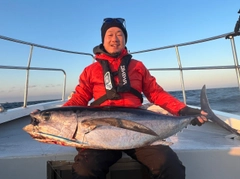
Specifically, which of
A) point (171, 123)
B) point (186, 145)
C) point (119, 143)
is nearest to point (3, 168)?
point (119, 143)

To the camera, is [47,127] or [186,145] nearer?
[47,127]

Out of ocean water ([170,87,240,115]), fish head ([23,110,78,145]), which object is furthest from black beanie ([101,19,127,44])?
ocean water ([170,87,240,115])

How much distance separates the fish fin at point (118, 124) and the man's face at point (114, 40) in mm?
1151

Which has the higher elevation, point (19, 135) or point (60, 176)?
point (19, 135)

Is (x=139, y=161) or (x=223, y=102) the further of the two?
(x=223, y=102)

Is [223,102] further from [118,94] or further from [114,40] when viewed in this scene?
[118,94]

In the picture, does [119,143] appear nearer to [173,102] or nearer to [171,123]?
[171,123]

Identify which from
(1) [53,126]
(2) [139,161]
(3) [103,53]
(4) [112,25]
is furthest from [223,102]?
(1) [53,126]

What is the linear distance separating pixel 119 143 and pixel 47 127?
0.61 m

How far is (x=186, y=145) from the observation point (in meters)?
2.49

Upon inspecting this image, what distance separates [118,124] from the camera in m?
1.99

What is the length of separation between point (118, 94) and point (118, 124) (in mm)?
620

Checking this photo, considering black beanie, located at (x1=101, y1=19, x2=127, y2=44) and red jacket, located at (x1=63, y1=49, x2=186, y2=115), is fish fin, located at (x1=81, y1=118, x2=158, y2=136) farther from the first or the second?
black beanie, located at (x1=101, y1=19, x2=127, y2=44)

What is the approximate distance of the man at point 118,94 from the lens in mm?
1947
